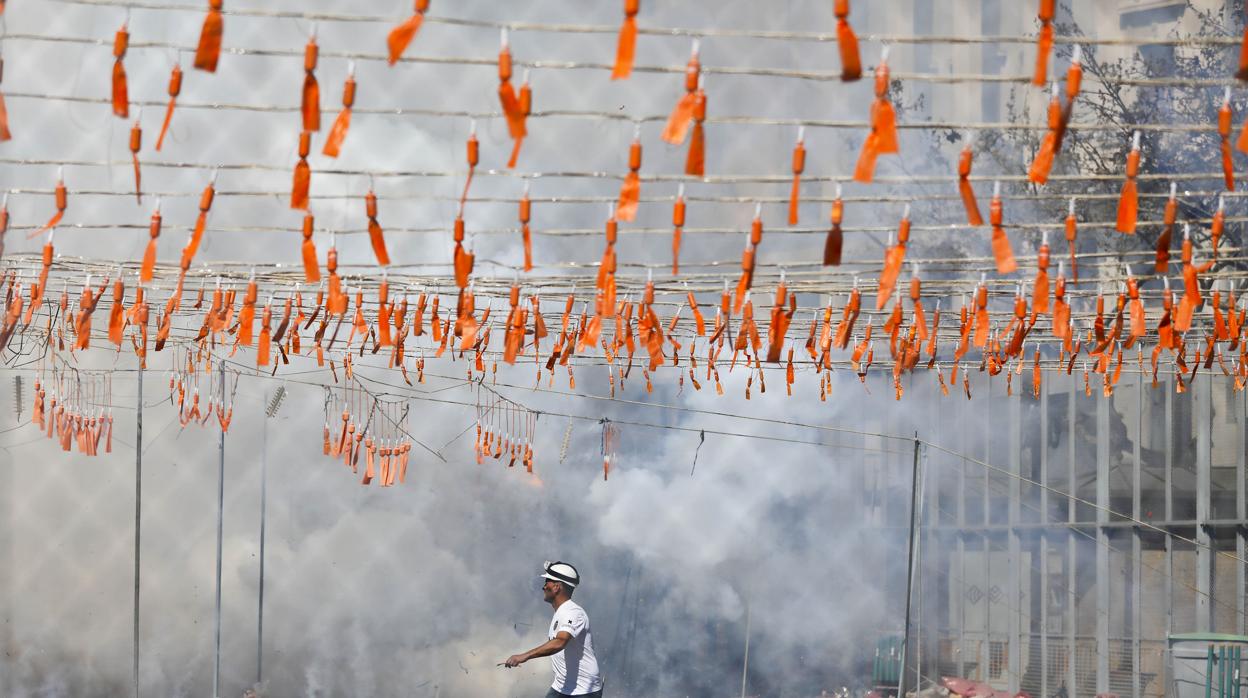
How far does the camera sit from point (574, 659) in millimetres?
8094

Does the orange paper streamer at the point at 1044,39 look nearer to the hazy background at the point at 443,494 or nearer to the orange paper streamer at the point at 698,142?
the orange paper streamer at the point at 698,142

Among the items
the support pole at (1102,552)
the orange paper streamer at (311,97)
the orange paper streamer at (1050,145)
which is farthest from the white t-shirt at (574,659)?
the support pole at (1102,552)

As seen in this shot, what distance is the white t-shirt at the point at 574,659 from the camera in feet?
26.5

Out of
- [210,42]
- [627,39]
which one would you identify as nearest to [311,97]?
[210,42]

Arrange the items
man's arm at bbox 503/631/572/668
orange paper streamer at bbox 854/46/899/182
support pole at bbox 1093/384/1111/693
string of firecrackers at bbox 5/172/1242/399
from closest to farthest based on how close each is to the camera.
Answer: orange paper streamer at bbox 854/46/899/182 < string of firecrackers at bbox 5/172/1242/399 < man's arm at bbox 503/631/572/668 < support pole at bbox 1093/384/1111/693

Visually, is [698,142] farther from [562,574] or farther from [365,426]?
[365,426]

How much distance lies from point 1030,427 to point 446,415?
8.20 meters

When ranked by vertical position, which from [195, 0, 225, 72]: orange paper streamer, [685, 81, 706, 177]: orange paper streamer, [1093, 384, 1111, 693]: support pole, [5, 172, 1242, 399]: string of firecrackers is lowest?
[1093, 384, 1111, 693]: support pole

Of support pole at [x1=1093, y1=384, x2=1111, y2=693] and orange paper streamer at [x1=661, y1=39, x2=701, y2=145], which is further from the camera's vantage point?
support pole at [x1=1093, y1=384, x2=1111, y2=693]

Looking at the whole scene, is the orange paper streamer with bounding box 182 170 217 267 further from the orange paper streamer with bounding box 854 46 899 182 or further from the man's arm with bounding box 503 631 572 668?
the man's arm with bounding box 503 631 572 668

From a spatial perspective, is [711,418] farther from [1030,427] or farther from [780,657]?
[1030,427]

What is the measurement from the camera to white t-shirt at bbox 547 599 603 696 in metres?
8.09

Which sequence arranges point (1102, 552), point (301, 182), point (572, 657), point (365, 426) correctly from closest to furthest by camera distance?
point (301, 182), point (572, 657), point (365, 426), point (1102, 552)

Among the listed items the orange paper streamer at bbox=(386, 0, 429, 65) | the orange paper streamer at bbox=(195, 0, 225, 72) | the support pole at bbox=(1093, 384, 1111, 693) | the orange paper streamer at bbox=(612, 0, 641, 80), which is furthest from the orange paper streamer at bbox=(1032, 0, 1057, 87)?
the support pole at bbox=(1093, 384, 1111, 693)
